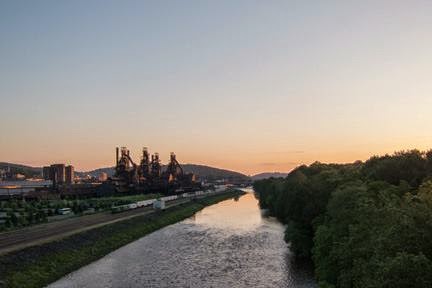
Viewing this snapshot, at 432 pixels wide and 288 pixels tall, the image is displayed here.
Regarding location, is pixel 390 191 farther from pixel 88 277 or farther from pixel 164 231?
pixel 164 231

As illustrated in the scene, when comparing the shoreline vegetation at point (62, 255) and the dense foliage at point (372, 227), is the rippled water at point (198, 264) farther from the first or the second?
the dense foliage at point (372, 227)

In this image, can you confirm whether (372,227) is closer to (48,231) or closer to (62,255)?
(62,255)

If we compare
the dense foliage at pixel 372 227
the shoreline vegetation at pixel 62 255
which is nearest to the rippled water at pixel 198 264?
the shoreline vegetation at pixel 62 255

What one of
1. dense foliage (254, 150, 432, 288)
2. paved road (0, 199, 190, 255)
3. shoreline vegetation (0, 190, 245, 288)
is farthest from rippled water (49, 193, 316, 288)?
paved road (0, 199, 190, 255)

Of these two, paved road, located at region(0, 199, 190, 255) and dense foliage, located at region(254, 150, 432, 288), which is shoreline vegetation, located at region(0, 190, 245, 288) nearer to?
paved road, located at region(0, 199, 190, 255)

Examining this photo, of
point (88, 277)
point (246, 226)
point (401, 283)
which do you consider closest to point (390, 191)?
point (401, 283)
